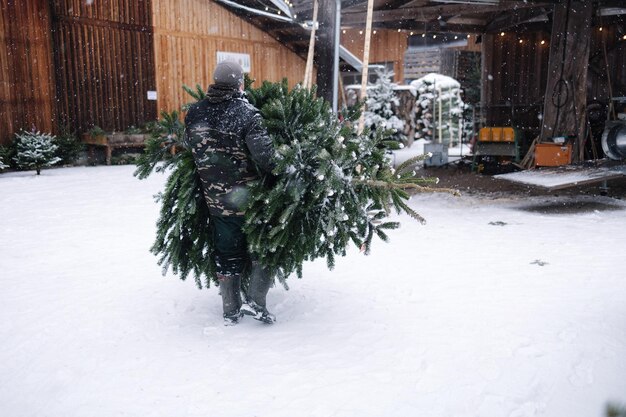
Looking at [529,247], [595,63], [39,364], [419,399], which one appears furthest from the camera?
[595,63]

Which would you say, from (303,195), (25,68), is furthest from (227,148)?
(25,68)

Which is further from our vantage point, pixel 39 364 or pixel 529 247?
pixel 529 247

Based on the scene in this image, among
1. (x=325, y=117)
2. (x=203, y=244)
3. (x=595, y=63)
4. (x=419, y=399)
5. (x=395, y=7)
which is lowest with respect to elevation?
(x=419, y=399)

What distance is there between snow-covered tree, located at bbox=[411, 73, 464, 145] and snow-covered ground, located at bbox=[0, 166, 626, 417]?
1756 centimetres

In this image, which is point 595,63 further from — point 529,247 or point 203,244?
point 203,244

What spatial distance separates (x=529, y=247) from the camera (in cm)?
643

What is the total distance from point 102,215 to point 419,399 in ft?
22.6

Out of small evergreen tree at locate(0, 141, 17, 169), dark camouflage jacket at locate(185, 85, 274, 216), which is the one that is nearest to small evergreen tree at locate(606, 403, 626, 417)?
dark camouflage jacket at locate(185, 85, 274, 216)

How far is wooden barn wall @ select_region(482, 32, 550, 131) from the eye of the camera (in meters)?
14.8

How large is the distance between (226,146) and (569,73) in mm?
8961

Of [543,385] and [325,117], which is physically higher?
[325,117]

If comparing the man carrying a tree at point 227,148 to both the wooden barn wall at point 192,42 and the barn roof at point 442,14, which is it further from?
the wooden barn wall at point 192,42

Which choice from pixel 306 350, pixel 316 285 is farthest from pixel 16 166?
pixel 306 350

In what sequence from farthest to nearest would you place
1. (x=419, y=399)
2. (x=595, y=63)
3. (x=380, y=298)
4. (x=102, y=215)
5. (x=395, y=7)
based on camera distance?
(x=595, y=63) < (x=395, y=7) < (x=102, y=215) < (x=380, y=298) < (x=419, y=399)
